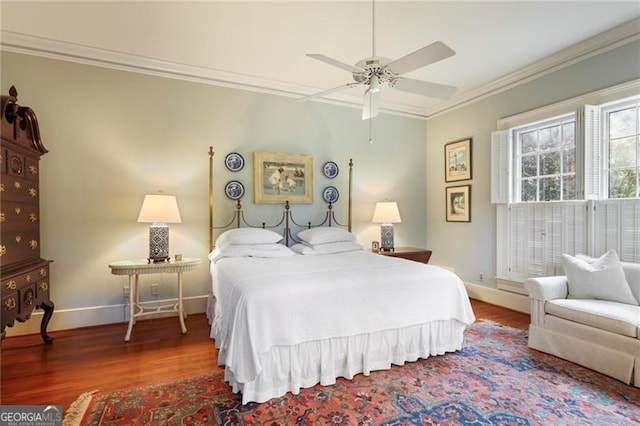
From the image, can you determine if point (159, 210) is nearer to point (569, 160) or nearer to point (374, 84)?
point (374, 84)

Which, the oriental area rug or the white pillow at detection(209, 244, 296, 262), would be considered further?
the white pillow at detection(209, 244, 296, 262)

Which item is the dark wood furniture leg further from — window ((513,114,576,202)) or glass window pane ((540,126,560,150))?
glass window pane ((540,126,560,150))

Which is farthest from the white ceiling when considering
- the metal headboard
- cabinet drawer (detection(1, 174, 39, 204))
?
cabinet drawer (detection(1, 174, 39, 204))

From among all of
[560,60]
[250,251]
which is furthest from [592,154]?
[250,251]

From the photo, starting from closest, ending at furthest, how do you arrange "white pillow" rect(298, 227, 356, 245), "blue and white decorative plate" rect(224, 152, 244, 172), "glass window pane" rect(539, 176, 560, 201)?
"glass window pane" rect(539, 176, 560, 201) → "white pillow" rect(298, 227, 356, 245) → "blue and white decorative plate" rect(224, 152, 244, 172)

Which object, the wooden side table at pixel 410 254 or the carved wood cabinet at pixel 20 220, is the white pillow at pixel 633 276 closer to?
the wooden side table at pixel 410 254

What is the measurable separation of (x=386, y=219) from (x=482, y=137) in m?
1.72

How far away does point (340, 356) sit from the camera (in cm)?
229

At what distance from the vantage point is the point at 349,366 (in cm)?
227

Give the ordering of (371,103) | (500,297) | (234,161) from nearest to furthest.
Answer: (371,103), (234,161), (500,297)

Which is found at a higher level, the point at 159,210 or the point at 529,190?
the point at 529,190

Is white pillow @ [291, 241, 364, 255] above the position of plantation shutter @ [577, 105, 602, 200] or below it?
below

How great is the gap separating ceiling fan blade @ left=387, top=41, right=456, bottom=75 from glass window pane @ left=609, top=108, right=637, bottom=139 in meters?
2.30

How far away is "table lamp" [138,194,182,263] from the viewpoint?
3.24 m
